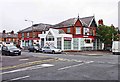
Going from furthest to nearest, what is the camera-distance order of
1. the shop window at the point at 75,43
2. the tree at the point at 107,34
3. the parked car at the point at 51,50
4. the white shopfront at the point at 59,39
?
the shop window at the point at 75,43 < the tree at the point at 107,34 < the white shopfront at the point at 59,39 < the parked car at the point at 51,50

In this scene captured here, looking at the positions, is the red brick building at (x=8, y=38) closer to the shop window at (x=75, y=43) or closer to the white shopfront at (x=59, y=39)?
the white shopfront at (x=59, y=39)

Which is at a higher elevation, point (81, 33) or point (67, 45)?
point (81, 33)

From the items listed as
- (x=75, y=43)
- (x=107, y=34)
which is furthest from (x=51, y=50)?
(x=107, y=34)

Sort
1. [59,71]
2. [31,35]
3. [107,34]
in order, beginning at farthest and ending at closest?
[31,35]
[107,34]
[59,71]

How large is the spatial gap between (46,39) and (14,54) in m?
20.6

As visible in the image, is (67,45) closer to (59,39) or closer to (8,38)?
(59,39)

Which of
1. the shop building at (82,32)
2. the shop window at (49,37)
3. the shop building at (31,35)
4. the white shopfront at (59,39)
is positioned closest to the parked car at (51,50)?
the white shopfront at (59,39)

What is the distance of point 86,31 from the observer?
1939 inches

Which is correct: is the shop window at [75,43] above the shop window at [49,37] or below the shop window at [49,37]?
below

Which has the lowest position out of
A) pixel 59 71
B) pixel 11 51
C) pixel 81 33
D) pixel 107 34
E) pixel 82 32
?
pixel 59 71

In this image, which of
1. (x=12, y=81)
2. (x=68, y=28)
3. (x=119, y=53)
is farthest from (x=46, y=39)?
(x=12, y=81)

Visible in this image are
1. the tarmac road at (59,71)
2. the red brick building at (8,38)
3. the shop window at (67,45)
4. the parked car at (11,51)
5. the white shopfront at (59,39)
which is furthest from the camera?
the red brick building at (8,38)

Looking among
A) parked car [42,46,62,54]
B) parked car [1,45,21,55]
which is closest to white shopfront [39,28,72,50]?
parked car [42,46,62,54]

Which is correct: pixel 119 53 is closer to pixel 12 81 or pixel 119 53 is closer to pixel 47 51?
pixel 47 51
